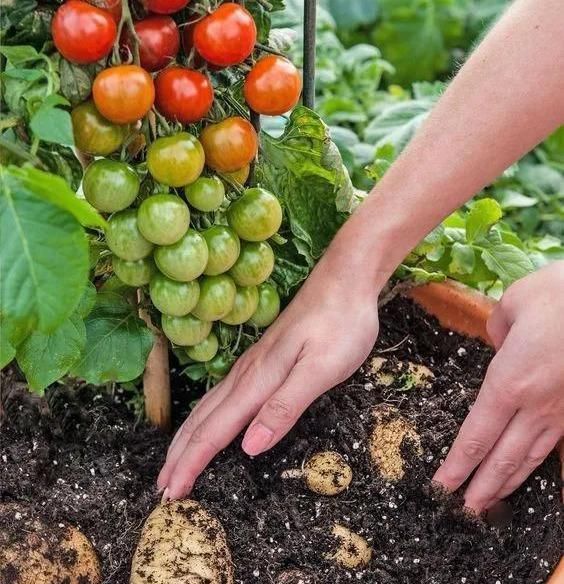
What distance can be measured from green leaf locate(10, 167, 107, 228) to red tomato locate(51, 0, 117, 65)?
0.40 ft

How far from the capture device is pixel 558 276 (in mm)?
939

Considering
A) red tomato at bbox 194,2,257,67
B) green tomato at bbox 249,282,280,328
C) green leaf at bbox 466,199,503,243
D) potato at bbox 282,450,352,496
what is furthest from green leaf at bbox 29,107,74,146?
green leaf at bbox 466,199,503,243

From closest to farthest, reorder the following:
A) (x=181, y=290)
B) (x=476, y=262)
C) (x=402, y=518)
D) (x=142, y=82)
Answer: (x=142, y=82) < (x=181, y=290) < (x=402, y=518) < (x=476, y=262)

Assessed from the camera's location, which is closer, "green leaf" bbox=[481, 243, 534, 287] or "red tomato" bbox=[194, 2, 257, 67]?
"red tomato" bbox=[194, 2, 257, 67]

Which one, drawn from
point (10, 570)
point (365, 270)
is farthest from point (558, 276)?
point (10, 570)

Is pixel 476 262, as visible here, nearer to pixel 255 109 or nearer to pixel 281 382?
pixel 281 382

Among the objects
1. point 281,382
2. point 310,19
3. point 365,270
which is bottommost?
point 281,382

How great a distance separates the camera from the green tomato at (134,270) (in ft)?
2.94

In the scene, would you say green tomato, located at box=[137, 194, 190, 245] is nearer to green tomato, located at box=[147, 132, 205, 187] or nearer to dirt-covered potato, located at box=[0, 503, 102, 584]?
green tomato, located at box=[147, 132, 205, 187]

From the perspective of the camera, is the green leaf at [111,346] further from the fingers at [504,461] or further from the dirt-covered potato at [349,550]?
the fingers at [504,461]

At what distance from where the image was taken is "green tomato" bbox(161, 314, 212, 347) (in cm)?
94

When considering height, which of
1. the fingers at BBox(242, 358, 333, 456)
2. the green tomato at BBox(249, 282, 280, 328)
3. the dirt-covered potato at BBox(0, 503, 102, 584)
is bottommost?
the dirt-covered potato at BBox(0, 503, 102, 584)

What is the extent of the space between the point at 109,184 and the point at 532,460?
0.53m

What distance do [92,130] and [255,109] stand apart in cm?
15
